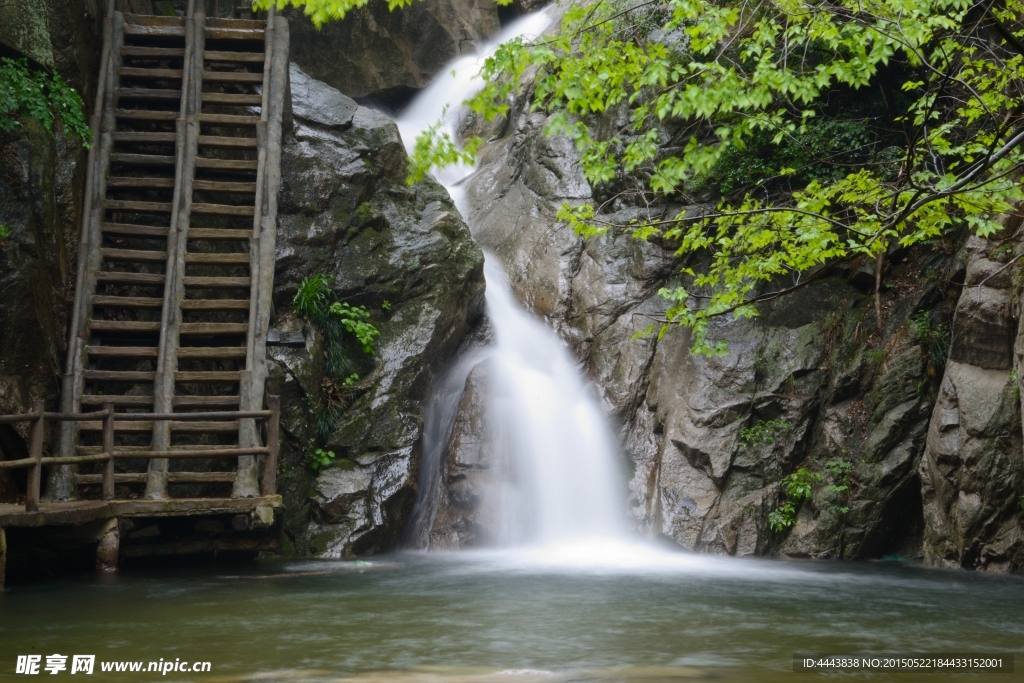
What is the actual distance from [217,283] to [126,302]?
3.63 ft

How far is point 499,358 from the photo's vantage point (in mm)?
13664

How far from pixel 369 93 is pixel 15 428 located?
47.1 ft

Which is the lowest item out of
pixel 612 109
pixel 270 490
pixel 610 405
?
pixel 270 490

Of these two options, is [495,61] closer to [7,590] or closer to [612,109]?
[7,590]

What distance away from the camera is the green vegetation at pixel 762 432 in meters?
12.1

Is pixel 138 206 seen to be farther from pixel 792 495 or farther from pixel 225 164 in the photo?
pixel 792 495

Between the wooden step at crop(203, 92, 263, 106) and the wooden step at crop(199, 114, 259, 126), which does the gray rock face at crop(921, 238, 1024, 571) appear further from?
the wooden step at crop(203, 92, 263, 106)

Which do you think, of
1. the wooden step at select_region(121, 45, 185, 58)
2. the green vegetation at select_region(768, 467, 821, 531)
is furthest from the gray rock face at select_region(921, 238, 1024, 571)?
the wooden step at select_region(121, 45, 185, 58)

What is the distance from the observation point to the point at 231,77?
12.9 m

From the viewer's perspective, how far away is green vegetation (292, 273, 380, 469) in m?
11.6

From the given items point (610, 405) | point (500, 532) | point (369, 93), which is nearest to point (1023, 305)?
point (610, 405)

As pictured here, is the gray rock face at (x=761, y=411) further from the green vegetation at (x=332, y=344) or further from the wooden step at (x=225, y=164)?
the wooden step at (x=225, y=164)

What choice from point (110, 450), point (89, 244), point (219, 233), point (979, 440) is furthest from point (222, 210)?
point (979, 440)

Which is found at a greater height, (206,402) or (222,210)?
(222,210)
